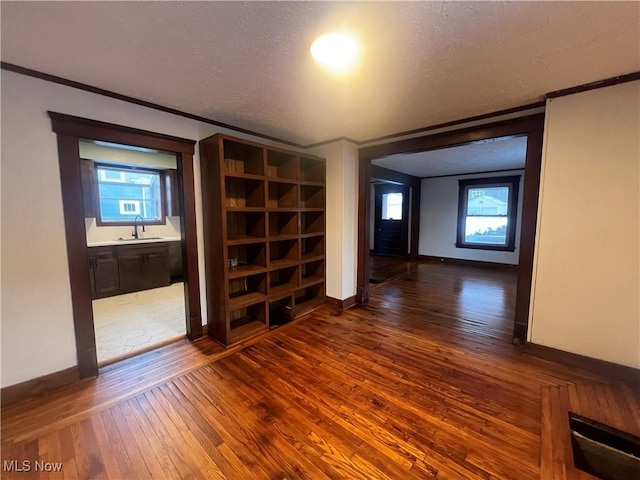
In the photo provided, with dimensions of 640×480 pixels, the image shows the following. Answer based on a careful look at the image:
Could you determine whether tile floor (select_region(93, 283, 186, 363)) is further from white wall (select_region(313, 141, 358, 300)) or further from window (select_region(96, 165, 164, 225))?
white wall (select_region(313, 141, 358, 300))

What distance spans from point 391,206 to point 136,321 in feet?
22.6

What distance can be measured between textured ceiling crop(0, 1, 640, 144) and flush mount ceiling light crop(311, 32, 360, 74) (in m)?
0.06

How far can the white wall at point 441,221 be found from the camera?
6816 millimetres

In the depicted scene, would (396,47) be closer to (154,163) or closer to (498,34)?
(498,34)

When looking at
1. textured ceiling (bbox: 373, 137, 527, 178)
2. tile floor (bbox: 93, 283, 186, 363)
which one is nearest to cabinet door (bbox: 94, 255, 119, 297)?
tile floor (bbox: 93, 283, 186, 363)

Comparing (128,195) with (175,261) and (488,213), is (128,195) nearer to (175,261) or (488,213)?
(175,261)

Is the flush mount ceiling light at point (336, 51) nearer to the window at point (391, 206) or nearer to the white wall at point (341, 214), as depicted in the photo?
the white wall at point (341, 214)

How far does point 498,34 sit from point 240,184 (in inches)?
103

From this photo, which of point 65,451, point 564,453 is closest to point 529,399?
point 564,453

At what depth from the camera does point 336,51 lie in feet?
5.24

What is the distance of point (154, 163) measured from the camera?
4934mm

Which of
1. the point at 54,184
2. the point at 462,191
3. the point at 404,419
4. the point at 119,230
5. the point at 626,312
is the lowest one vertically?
the point at 404,419

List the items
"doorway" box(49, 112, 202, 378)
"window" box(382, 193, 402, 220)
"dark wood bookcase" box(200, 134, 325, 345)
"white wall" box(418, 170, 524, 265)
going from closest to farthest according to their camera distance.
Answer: "doorway" box(49, 112, 202, 378) < "dark wood bookcase" box(200, 134, 325, 345) < "white wall" box(418, 170, 524, 265) < "window" box(382, 193, 402, 220)

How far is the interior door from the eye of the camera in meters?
7.68
